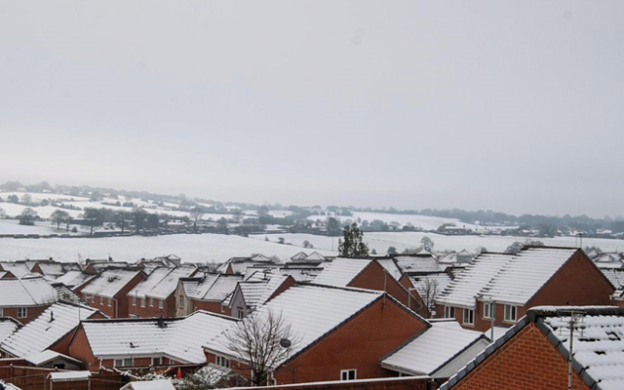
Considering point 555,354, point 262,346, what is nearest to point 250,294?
point 262,346

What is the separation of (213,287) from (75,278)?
32915 mm

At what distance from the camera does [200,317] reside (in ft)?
137

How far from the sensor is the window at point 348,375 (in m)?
30.3

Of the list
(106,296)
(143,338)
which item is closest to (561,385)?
(143,338)

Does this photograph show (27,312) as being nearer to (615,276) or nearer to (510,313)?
(510,313)

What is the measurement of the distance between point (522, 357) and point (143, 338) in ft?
102

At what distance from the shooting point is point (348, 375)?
100 ft

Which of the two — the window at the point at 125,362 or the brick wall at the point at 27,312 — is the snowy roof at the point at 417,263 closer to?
the brick wall at the point at 27,312

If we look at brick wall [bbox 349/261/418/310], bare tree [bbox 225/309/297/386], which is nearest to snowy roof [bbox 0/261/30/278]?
brick wall [bbox 349/261/418/310]

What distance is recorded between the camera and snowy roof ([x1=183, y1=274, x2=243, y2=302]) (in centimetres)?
7044

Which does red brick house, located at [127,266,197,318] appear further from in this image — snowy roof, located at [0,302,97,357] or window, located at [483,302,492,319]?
window, located at [483,302,492,319]

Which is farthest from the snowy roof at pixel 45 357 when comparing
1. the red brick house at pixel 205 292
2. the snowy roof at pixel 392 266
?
the snowy roof at pixel 392 266

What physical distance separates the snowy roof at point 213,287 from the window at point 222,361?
35.5m

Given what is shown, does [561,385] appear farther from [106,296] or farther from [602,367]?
[106,296]
